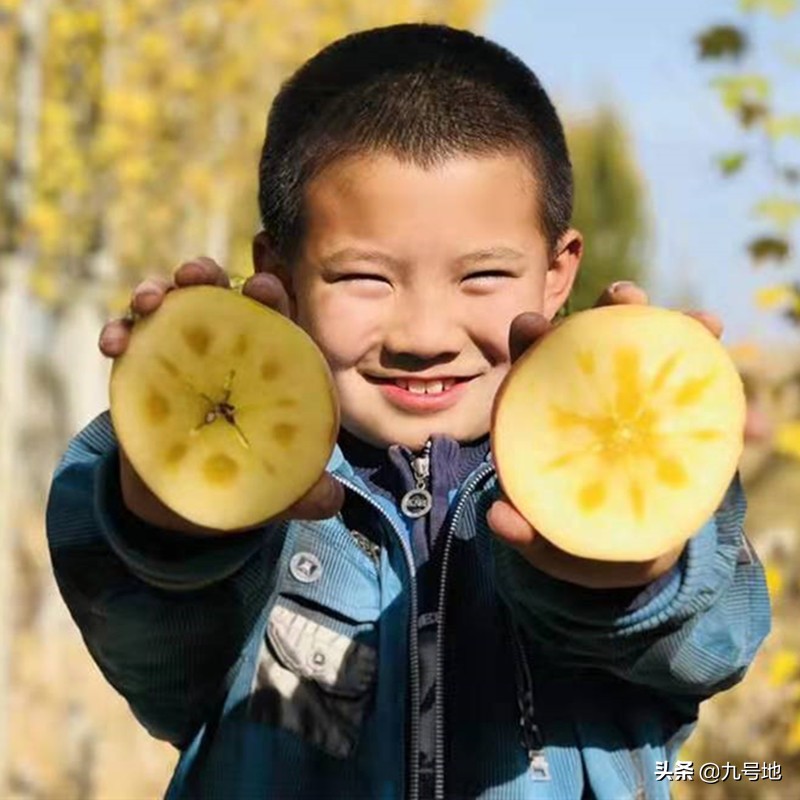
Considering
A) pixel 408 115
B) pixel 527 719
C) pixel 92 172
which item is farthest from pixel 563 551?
pixel 92 172

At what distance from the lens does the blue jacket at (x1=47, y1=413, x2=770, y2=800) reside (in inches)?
52.6

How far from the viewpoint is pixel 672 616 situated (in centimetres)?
125

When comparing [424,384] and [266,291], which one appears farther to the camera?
[424,384]

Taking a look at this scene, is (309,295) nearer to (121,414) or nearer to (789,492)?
(121,414)

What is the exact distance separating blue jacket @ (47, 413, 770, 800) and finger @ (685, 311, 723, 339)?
16cm

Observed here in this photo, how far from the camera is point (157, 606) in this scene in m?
1.33

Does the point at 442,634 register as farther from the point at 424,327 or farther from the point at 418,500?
the point at 424,327

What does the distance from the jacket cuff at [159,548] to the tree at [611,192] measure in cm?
1831

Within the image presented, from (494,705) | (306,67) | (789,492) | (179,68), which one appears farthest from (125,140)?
(494,705)

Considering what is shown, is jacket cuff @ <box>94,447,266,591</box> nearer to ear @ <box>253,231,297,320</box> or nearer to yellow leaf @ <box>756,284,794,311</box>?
ear @ <box>253,231,297,320</box>

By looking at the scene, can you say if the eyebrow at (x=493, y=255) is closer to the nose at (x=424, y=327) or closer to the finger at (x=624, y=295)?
the nose at (x=424, y=327)

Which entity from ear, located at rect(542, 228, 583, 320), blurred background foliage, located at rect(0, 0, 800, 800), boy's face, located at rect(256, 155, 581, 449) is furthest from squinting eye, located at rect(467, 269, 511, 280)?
blurred background foliage, located at rect(0, 0, 800, 800)

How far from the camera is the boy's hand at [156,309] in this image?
122cm

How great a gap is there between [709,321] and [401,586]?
1.27 feet
